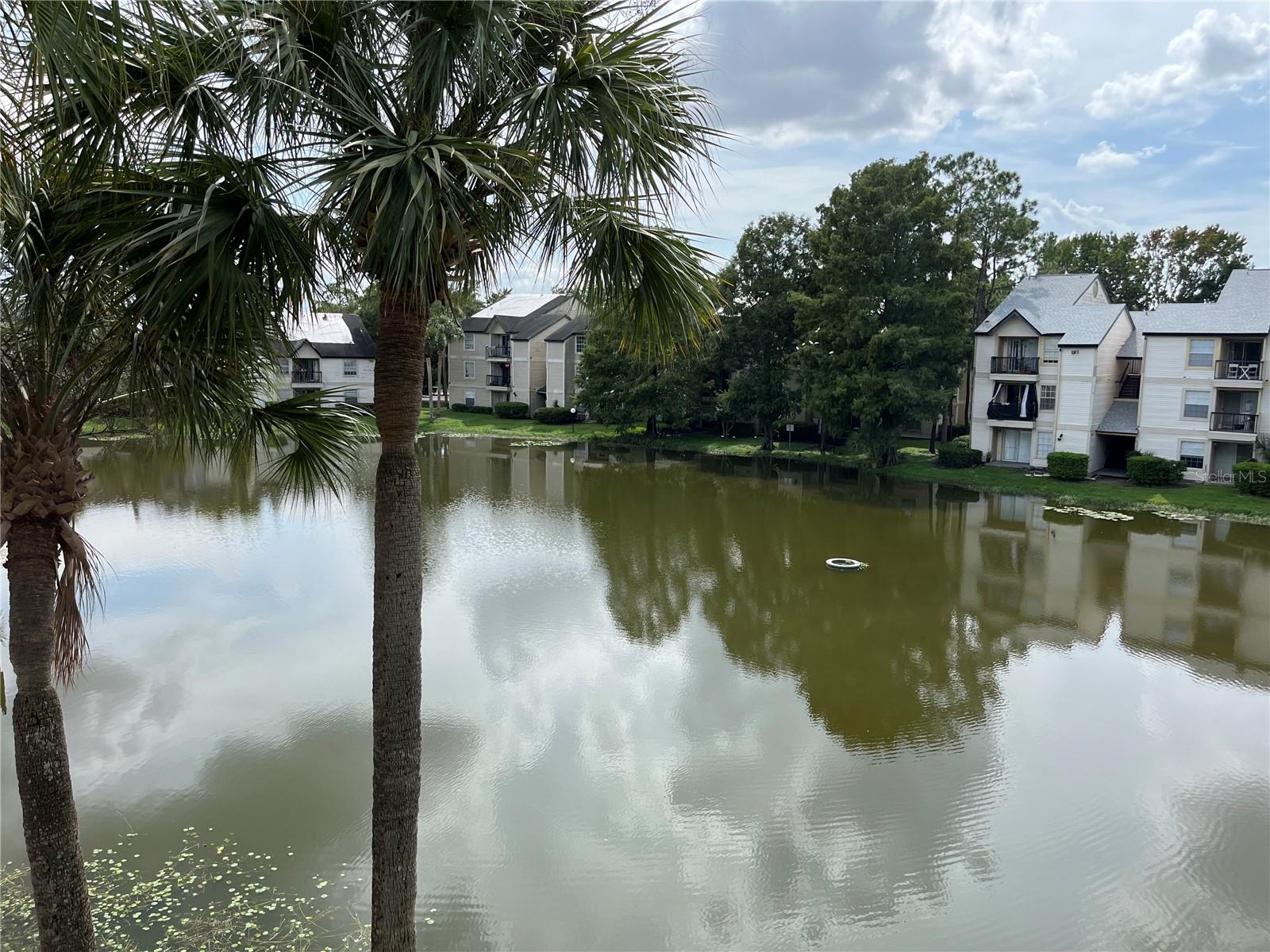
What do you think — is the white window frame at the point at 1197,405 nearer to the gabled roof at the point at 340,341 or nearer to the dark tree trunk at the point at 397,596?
the dark tree trunk at the point at 397,596

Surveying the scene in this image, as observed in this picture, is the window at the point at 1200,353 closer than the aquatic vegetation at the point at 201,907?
No

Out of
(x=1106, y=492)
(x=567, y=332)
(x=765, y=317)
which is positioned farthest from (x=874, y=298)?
(x=567, y=332)

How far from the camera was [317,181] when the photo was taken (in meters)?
5.11

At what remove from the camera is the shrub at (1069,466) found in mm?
34219

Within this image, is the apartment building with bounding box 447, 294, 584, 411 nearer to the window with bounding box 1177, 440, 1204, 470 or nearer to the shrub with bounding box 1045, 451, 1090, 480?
the shrub with bounding box 1045, 451, 1090, 480

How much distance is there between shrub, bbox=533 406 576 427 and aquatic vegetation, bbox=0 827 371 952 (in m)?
46.3

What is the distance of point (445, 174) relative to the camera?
4914mm

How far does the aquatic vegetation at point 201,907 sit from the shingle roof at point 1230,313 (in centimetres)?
3480

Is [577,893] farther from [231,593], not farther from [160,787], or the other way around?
[231,593]

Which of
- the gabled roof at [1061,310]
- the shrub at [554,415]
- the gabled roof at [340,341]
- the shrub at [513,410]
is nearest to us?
the gabled roof at [1061,310]

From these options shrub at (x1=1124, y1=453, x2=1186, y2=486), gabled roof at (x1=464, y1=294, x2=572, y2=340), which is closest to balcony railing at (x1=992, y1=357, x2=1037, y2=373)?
shrub at (x1=1124, y1=453, x2=1186, y2=486)

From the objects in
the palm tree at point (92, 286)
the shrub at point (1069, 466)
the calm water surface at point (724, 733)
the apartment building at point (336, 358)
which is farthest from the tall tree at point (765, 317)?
the palm tree at point (92, 286)

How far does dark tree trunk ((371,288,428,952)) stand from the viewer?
6000 mm

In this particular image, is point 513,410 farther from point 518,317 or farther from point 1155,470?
point 1155,470
